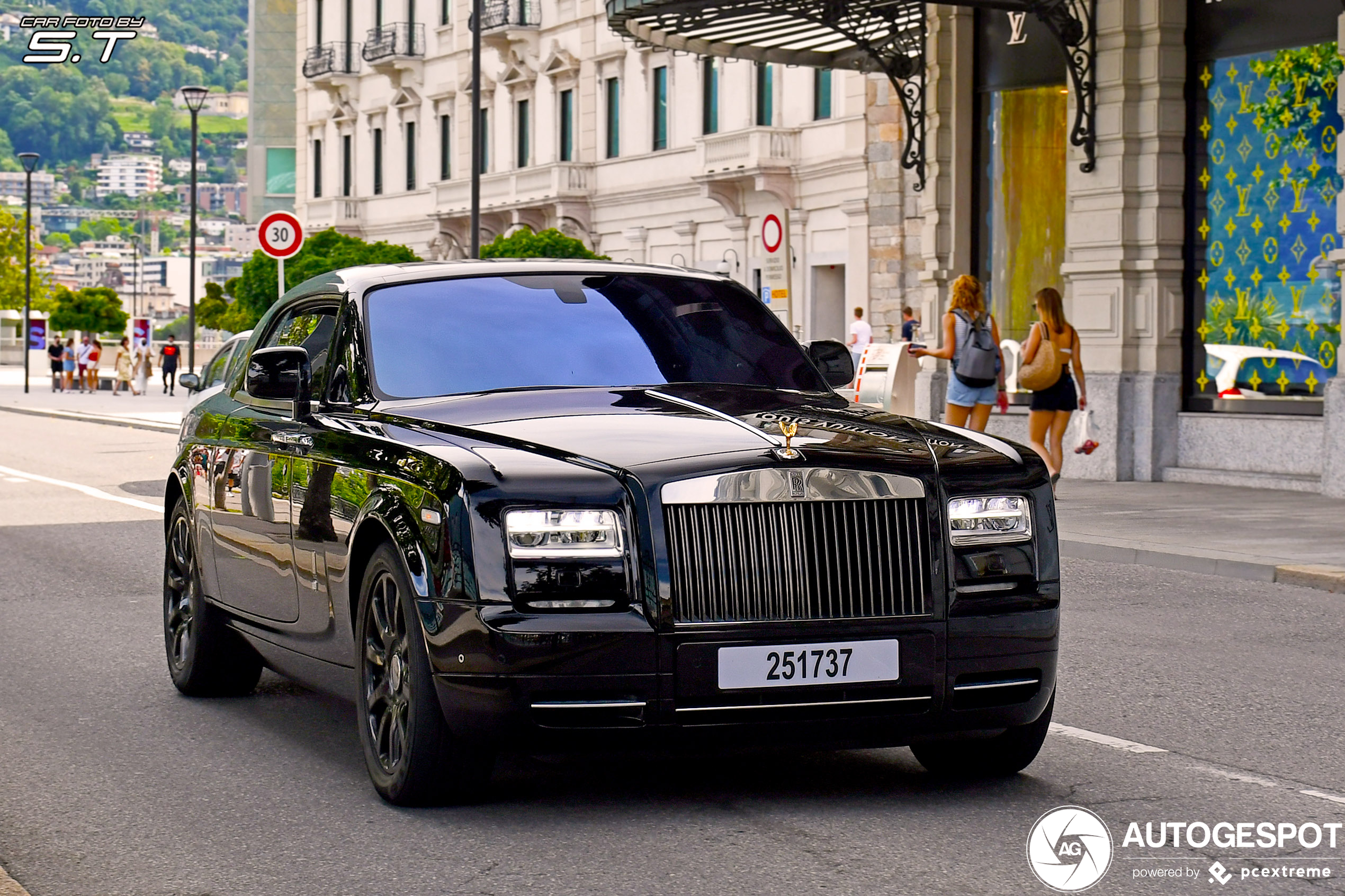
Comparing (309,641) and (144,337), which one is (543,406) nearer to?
(309,641)

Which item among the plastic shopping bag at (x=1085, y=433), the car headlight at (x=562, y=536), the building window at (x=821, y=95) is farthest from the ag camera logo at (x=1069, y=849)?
the building window at (x=821, y=95)

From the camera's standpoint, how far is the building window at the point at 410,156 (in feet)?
190

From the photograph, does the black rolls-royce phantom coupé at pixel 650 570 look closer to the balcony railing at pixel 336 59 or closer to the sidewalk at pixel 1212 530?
the sidewalk at pixel 1212 530

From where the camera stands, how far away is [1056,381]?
1803 centimetres

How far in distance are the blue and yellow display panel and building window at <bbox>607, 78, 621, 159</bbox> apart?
28.9 m

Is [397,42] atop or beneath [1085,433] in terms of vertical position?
atop

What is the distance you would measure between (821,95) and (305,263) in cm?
1253

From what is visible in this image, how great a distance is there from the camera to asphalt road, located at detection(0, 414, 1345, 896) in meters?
5.37

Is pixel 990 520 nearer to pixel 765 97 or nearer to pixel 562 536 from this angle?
pixel 562 536

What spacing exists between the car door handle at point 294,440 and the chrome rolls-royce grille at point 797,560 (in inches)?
70.1

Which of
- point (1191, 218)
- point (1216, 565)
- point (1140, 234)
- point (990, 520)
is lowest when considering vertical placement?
point (1216, 565)

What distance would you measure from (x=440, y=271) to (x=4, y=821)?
2376mm

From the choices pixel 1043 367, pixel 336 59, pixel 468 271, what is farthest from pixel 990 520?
pixel 336 59

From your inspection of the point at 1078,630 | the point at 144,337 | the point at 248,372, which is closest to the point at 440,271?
the point at 248,372
